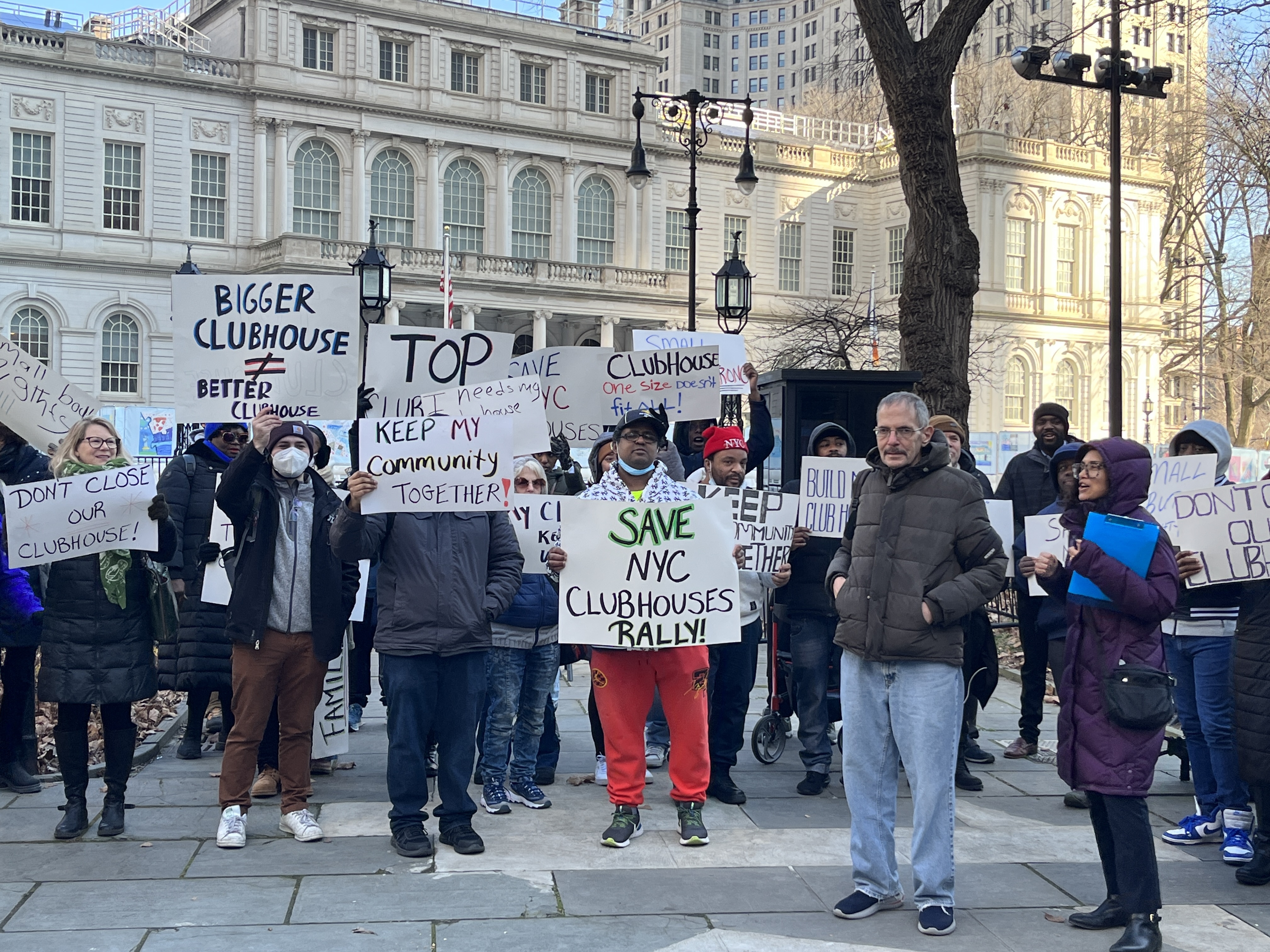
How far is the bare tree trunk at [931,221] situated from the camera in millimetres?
12477

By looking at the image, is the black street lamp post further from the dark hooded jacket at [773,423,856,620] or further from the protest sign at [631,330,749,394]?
Answer: the dark hooded jacket at [773,423,856,620]

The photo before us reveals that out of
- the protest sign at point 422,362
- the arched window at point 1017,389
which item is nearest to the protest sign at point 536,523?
the protest sign at point 422,362

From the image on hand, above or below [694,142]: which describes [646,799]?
below

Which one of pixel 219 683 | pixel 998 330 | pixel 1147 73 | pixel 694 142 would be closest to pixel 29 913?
pixel 219 683

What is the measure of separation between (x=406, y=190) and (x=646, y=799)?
158 feet

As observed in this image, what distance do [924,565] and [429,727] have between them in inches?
99.5

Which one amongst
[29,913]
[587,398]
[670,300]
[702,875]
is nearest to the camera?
[29,913]

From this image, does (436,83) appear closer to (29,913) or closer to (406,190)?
(406,190)

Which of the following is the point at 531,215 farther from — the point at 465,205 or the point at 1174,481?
the point at 1174,481

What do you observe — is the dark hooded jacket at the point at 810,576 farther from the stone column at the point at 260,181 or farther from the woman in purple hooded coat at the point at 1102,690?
the stone column at the point at 260,181

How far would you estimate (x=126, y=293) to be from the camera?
47.9 m

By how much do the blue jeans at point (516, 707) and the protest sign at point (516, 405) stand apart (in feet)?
3.68

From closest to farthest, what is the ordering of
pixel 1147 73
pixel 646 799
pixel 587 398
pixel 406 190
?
1. pixel 646 799
2. pixel 587 398
3. pixel 1147 73
4. pixel 406 190

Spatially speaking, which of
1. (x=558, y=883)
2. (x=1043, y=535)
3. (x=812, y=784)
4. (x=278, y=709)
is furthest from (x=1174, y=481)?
(x=278, y=709)
